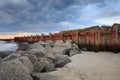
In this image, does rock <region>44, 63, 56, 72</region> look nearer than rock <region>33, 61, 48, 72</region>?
No

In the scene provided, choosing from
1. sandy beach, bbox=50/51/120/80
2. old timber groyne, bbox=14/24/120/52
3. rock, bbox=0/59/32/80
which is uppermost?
old timber groyne, bbox=14/24/120/52

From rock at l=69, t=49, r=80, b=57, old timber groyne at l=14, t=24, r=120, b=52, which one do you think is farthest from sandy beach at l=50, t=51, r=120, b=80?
old timber groyne at l=14, t=24, r=120, b=52

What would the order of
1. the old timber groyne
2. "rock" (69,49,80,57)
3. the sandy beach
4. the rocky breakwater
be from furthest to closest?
the old timber groyne < "rock" (69,49,80,57) < the sandy beach < the rocky breakwater

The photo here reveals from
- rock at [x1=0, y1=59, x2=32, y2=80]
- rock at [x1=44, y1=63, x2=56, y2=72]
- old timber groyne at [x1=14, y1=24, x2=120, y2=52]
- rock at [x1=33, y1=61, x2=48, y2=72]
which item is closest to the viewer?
rock at [x1=0, y1=59, x2=32, y2=80]

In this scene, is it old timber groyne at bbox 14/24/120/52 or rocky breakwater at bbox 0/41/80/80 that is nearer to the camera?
rocky breakwater at bbox 0/41/80/80

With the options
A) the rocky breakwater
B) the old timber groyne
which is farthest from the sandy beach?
the old timber groyne

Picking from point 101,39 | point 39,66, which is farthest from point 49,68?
point 101,39

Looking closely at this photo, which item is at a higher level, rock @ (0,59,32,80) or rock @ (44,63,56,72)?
rock @ (0,59,32,80)

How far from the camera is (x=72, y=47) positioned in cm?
1130

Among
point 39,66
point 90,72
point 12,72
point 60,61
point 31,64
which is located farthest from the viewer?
point 60,61

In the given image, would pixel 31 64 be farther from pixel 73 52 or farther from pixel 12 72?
pixel 73 52

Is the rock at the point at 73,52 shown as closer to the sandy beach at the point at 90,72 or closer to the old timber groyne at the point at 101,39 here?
the old timber groyne at the point at 101,39

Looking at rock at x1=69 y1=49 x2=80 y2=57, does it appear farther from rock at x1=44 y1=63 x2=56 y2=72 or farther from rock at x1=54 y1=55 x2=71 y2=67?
rock at x1=44 y1=63 x2=56 y2=72

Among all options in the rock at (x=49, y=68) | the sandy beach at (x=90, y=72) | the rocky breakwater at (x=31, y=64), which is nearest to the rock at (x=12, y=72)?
the rocky breakwater at (x=31, y=64)
